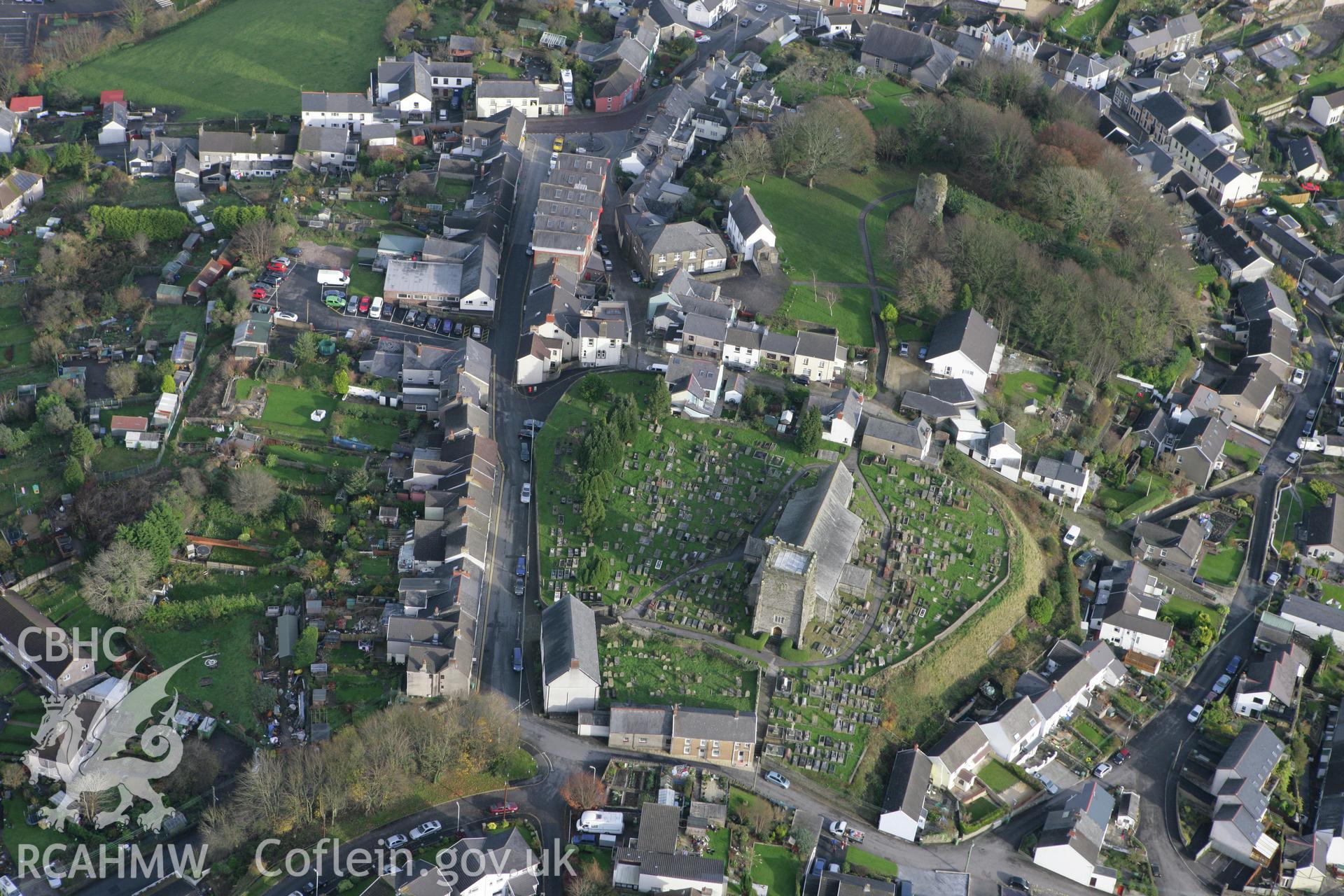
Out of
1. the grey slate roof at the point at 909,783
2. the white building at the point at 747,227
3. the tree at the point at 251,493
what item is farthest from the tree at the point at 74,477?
the grey slate roof at the point at 909,783

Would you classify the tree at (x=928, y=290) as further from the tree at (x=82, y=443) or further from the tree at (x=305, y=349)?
the tree at (x=82, y=443)

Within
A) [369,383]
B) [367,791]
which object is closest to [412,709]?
[367,791]

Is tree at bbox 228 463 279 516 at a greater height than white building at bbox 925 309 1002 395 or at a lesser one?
lesser

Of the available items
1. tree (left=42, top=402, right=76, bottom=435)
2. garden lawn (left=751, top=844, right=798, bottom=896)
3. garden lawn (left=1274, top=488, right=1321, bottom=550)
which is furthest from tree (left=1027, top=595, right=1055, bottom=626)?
tree (left=42, top=402, right=76, bottom=435)

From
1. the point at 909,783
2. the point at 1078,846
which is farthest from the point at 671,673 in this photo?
the point at 1078,846

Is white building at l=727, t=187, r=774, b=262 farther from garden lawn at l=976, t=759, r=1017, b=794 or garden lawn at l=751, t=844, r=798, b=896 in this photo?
garden lawn at l=751, t=844, r=798, b=896

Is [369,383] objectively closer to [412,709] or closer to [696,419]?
[696,419]
